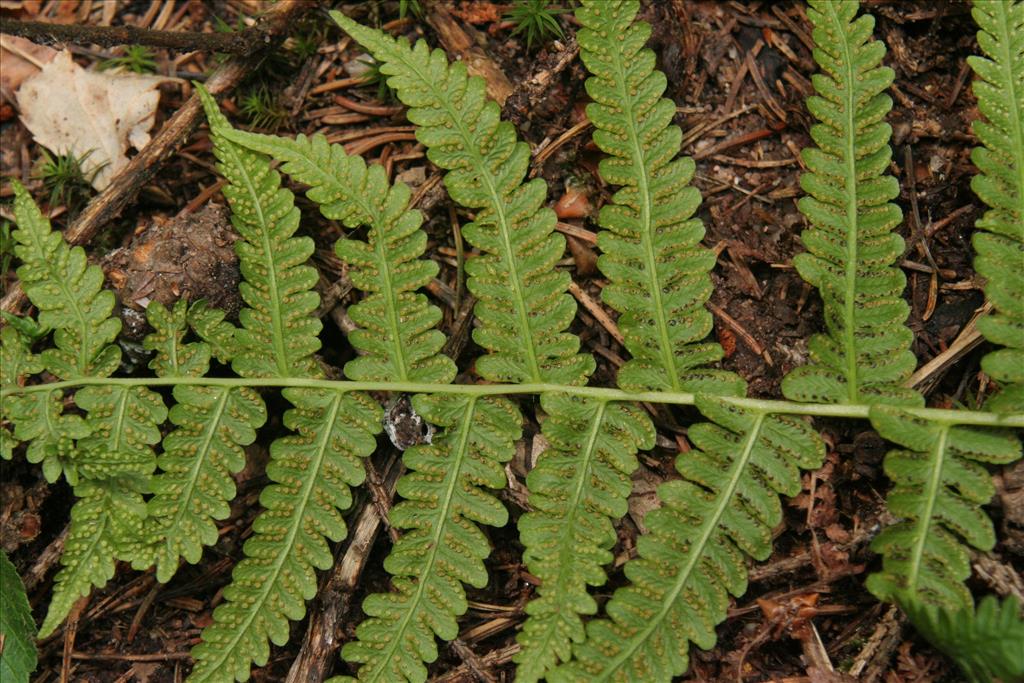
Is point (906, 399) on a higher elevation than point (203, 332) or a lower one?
higher

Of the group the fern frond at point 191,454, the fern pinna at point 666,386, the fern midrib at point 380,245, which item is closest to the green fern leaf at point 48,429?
the fern frond at point 191,454

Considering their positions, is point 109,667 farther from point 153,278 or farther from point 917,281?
point 917,281

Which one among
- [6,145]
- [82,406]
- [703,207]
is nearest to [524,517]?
[703,207]

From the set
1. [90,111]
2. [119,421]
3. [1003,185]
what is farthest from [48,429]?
[1003,185]

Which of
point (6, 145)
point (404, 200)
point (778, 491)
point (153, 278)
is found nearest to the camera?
point (778, 491)

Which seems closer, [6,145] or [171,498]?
[171,498]

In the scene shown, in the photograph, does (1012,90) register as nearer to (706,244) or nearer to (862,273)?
(862,273)

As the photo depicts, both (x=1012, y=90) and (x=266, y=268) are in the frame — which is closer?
(x=1012, y=90)
